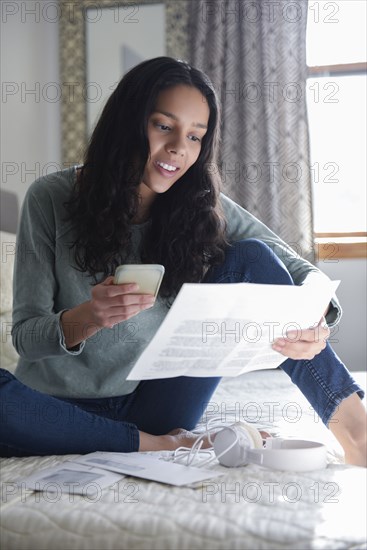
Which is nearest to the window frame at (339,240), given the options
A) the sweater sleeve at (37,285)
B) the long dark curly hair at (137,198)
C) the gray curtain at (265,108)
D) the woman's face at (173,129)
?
the gray curtain at (265,108)

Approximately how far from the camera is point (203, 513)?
3.15 feet

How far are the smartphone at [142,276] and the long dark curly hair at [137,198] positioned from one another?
34 centimetres

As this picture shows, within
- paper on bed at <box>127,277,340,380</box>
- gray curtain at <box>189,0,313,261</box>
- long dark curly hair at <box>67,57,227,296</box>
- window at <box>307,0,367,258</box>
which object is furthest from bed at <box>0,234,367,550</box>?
window at <box>307,0,367,258</box>

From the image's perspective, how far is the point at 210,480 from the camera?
113 cm

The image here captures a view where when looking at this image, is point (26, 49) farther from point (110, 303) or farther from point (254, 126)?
point (110, 303)

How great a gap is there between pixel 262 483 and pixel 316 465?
13 cm

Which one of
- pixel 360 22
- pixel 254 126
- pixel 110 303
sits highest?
pixel 360 22

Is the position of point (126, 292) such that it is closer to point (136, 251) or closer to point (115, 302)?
point (115, 302)

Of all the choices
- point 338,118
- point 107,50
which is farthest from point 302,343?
point 107,50

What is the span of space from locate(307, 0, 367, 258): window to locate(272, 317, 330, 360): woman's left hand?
2429mm

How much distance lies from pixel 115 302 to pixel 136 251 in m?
0.42

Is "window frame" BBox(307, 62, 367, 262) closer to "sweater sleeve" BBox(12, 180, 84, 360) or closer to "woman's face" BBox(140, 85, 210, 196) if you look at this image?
"woman's face" BBox(140, 85, 210, 196)

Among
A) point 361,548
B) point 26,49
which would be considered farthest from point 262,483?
point 26,49

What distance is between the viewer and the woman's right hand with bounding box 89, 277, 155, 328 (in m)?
1.21
